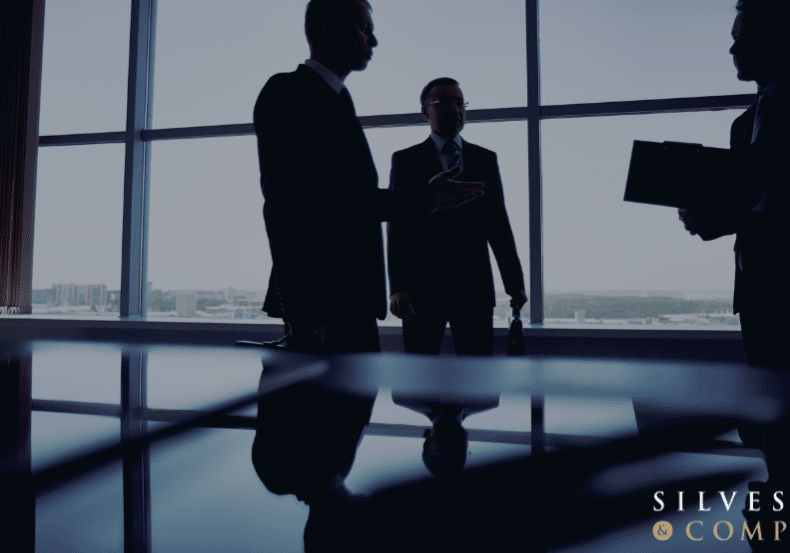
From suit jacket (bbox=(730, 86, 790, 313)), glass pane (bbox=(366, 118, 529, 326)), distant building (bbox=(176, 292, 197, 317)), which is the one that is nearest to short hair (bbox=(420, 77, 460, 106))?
suit jacket (bbox=(730, 86, 790, 313))

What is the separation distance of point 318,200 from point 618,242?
271cm

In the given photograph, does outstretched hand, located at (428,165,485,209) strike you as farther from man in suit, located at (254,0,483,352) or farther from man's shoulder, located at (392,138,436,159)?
man's shoulder, located at (392,138,436,159)

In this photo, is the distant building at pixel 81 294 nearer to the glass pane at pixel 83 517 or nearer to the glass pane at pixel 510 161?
the glass pane at pixel 510 161

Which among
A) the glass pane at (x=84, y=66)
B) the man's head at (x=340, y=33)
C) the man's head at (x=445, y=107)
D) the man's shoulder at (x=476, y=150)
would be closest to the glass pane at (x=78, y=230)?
the glass pane at (x=84, y=66)

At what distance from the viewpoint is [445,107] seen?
6.40ft

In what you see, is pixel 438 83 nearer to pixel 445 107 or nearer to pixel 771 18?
pixel 445 107

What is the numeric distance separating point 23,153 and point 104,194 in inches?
34.5

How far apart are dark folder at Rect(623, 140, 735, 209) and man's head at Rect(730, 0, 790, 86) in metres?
0.35

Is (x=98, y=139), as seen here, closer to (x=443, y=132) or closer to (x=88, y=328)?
(x=88, y=328)

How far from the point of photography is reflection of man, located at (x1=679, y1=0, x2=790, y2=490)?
51.3 inches

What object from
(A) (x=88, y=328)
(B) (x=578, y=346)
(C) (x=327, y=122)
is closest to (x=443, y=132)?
(C) (x=327, y=122)

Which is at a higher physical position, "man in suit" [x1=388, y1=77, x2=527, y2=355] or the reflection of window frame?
the reflection of window frame

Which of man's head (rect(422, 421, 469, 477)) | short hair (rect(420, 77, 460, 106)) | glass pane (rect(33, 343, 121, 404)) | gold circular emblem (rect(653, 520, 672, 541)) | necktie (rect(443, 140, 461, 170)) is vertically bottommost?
glass pane (rect(33, 343, 121, 404))

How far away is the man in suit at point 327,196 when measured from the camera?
3.31 ft
